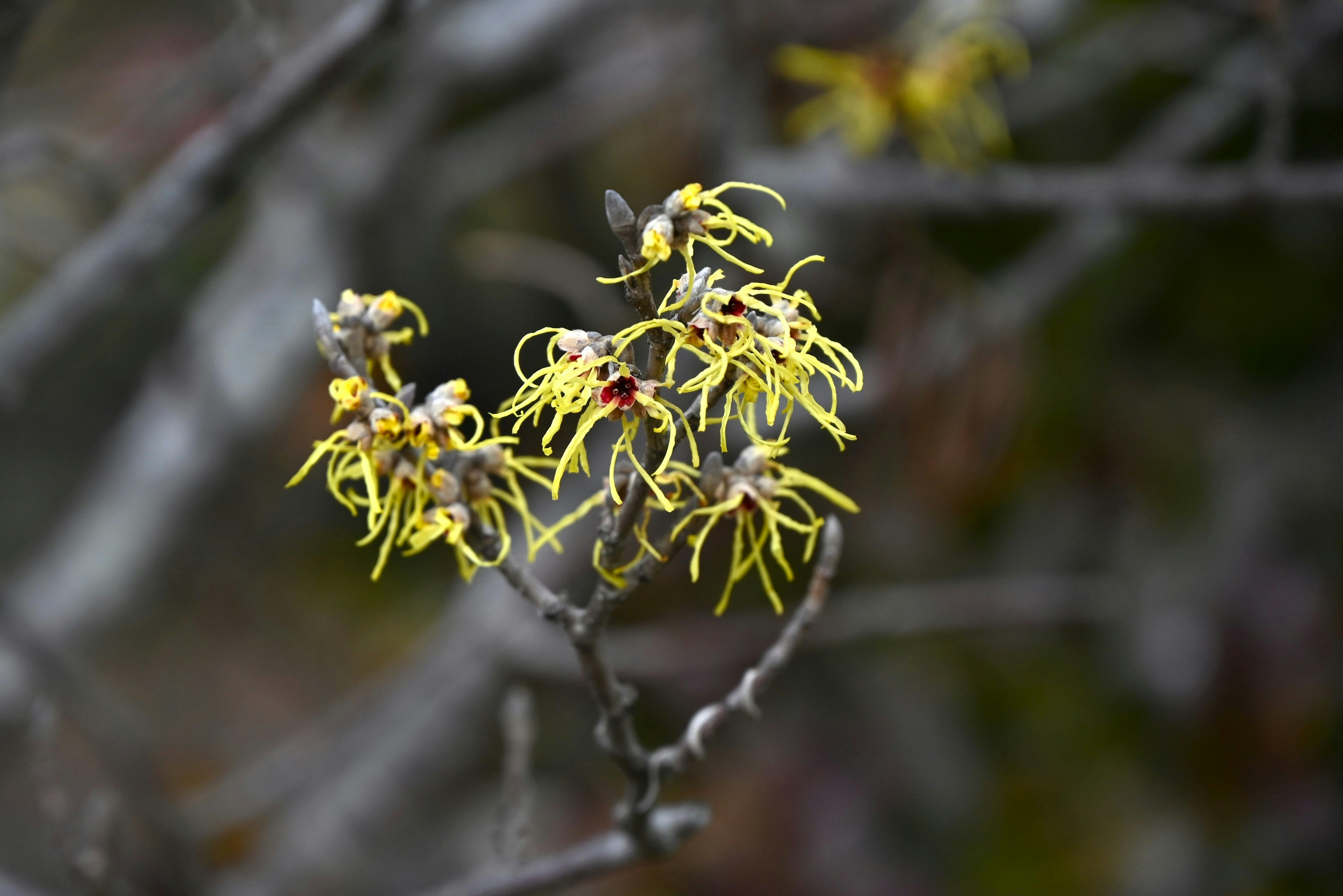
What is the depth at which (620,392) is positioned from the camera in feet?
1.46

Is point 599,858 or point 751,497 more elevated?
point 751,497

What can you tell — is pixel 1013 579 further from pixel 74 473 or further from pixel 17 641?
pixel 74 473

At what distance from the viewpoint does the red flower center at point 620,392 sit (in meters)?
0.44

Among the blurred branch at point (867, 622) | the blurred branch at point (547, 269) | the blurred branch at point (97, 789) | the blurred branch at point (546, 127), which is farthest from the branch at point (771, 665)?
the blurred branch at point (546, 127)

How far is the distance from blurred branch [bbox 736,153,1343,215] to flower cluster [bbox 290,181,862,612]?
876 mm

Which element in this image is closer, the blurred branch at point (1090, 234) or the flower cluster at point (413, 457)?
the flower cluster at point (413, 457)

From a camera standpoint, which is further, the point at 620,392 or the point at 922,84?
the point at 922,84

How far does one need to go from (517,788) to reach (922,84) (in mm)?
1038

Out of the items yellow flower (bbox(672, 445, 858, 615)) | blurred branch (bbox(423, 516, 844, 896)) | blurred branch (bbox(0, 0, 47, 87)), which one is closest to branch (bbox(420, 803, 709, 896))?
blurred branch (bbox(423, 516, 844, 896))

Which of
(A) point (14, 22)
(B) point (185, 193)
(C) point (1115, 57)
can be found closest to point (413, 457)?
(B) point (185, 193)

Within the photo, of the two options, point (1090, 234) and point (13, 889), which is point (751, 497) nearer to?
point (13, 889)

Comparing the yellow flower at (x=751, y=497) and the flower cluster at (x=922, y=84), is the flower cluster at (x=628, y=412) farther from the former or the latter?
the flower cluster at (x=922, y=84)

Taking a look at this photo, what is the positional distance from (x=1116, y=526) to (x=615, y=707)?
2016 millimetres

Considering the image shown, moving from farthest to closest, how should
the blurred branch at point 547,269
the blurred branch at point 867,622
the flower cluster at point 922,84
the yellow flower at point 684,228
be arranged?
the blurred branch at point 867,622 → the blurred branch at point 547,269 → the flower cluster at point 922,84 → the yellow flower at point 684,228
